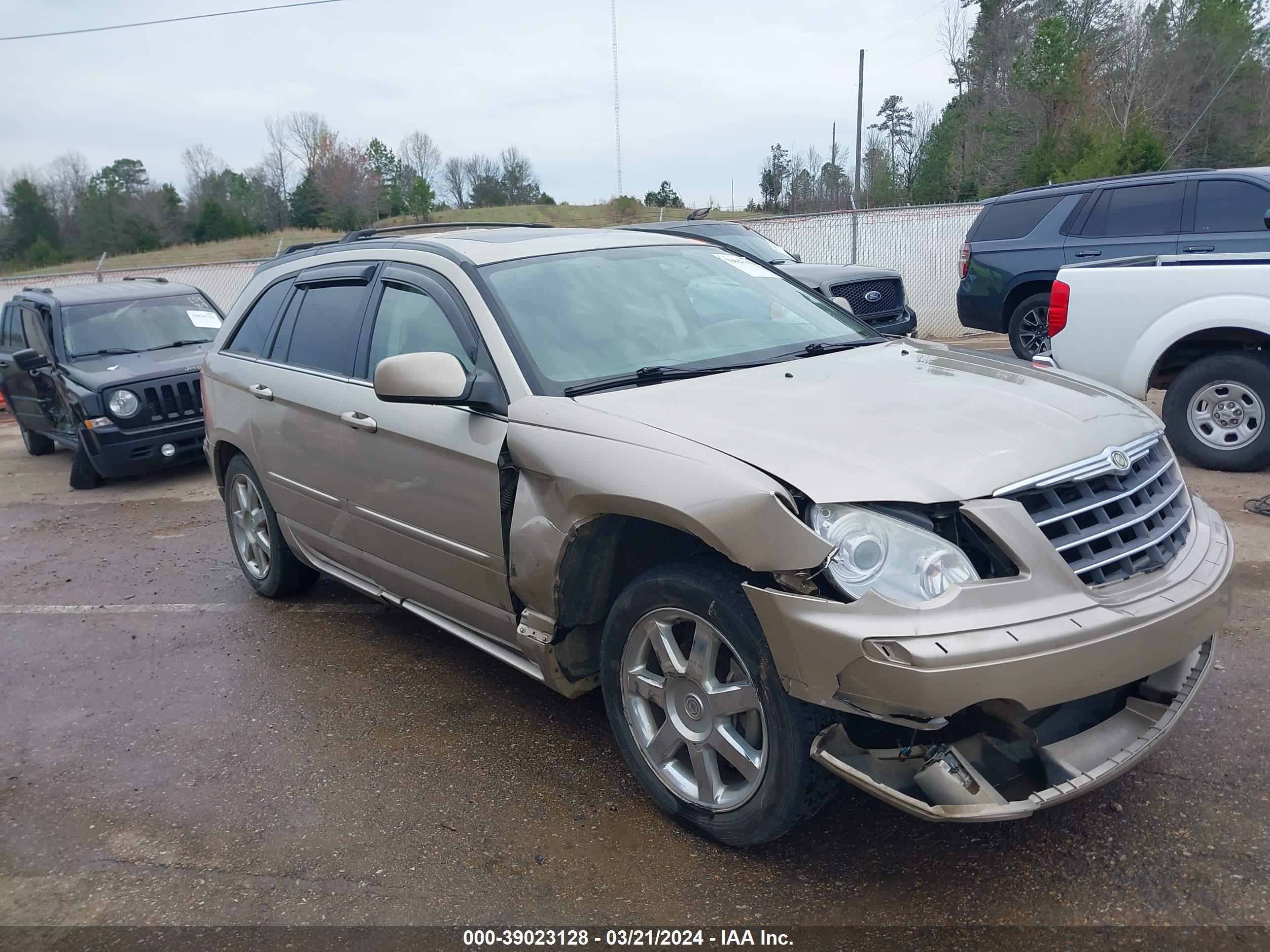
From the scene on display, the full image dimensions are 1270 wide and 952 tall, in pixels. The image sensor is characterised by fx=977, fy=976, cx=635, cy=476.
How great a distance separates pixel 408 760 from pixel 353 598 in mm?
2088

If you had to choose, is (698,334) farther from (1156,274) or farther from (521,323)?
(1156,274)

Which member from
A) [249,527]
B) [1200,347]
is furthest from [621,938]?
[1200,347]

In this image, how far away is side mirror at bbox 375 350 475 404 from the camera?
3342 mm

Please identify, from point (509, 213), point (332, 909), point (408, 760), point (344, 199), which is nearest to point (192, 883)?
point (332, 909)

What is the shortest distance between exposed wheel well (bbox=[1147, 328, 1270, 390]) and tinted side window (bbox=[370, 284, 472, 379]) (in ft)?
16.3

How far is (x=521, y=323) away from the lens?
3.62 meters

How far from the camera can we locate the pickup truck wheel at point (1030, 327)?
10281mm

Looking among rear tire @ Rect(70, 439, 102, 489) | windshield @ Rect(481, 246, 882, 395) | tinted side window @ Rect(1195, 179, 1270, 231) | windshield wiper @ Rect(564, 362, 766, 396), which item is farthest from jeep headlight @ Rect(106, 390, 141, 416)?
tinted side window @ Rect(1195, 179, 1270, 231)

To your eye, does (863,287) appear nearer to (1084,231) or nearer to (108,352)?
(1084,231)

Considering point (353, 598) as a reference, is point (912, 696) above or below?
above

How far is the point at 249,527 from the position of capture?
5594 mm

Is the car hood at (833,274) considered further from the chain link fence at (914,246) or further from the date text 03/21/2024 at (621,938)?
the date text 03/21/2024 at (621,938)

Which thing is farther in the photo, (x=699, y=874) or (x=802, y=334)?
(x=802, y=334)

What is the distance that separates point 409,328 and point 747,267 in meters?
1.59
